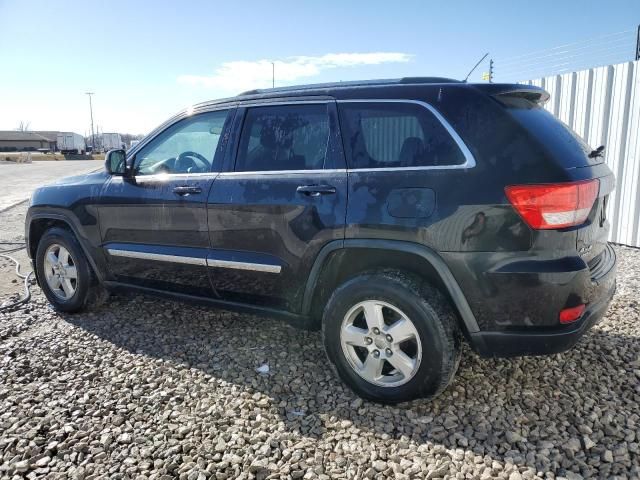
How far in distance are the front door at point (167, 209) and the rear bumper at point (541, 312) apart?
2.04 metres

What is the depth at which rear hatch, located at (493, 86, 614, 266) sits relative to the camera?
255cm

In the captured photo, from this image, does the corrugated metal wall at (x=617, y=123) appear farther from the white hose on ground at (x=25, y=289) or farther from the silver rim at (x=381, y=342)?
the white hose on ground at (x=25, y=289)

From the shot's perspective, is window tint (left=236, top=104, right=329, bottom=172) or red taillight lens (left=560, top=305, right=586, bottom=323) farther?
window tint (left=236, top=104, right=329, bottom=172)

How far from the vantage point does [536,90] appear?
9.36 feet

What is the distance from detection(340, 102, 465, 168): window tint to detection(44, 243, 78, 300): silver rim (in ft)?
9.67

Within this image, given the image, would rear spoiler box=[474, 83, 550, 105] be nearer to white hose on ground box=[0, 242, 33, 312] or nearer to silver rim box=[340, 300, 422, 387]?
silver rim box=[340, 300, 422, 387]

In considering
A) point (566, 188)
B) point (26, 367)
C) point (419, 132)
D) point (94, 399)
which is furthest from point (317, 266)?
point (26, 367)

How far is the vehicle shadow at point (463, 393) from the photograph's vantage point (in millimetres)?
2564

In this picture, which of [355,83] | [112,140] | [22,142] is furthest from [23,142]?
[355,83]

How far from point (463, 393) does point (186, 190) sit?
2357 mm

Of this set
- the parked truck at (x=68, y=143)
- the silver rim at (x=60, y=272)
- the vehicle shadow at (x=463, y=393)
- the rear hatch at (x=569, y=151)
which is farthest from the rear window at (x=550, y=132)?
the parked truck at (x=68, y=143)

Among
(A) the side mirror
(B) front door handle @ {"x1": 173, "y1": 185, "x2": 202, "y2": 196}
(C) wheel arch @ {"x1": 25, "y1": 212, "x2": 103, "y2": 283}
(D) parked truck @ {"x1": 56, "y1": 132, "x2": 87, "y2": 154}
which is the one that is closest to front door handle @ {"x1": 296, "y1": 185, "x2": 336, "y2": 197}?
(B) front door handle @ {"x1": 173, "y1": 185, "x2": 202, "y2": 196}

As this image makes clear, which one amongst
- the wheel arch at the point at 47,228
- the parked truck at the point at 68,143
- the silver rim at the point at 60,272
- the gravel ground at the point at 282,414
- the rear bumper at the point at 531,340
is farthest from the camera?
the parked truck at the point at 68,143

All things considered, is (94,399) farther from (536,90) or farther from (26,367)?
(536,90)
